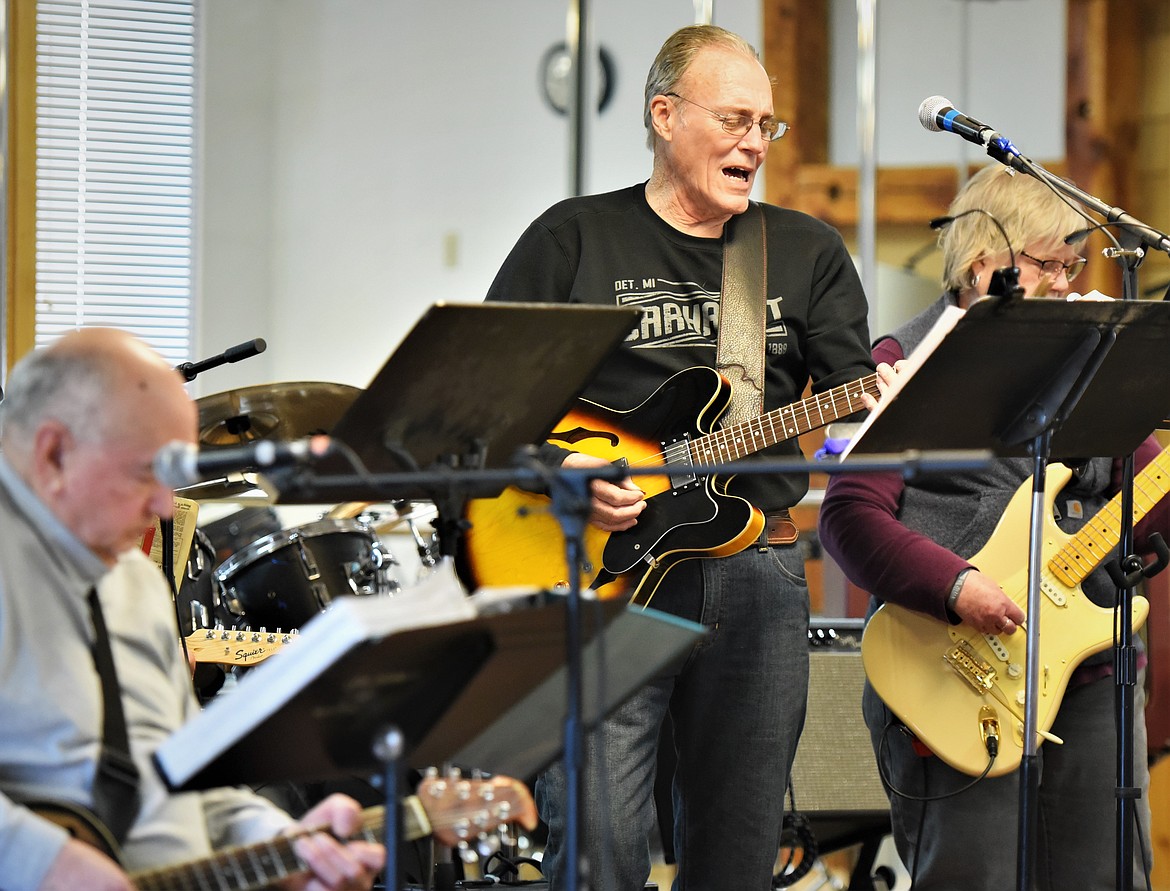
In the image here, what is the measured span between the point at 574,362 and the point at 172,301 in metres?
3.84

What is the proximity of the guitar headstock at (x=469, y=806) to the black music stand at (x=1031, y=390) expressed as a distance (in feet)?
2.68

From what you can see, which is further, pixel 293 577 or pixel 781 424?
pixel 293 577

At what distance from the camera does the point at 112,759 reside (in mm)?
1698

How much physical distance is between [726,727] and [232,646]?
1350 mm

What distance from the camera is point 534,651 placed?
5.50 feet

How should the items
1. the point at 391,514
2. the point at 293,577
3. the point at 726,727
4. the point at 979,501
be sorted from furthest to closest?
the point at 391,514 < the point at 293,577 < the point at 979,501 < the point at 726,727

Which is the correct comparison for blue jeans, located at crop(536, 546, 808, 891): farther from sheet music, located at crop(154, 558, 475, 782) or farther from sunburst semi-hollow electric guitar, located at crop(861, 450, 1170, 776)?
sheet music, located at crop(154, 558, 475, 782)

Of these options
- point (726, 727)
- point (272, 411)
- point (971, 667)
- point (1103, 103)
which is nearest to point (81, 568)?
point (726, 727)

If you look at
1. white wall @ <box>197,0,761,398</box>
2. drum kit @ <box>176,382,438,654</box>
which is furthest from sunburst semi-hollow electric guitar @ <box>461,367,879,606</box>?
white wall @ <box>197,0,761,398</box>

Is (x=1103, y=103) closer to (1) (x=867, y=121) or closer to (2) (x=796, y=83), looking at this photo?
(1) (x=867, y=121)

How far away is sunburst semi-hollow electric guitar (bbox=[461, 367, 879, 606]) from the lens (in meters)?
2.65

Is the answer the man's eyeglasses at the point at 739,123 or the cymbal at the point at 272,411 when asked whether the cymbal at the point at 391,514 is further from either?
the man's eyeglasses at the point at 739,123

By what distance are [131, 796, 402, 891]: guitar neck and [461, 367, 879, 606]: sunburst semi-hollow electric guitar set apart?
3.43 feet

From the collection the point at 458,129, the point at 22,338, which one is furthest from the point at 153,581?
the point at 458,129
